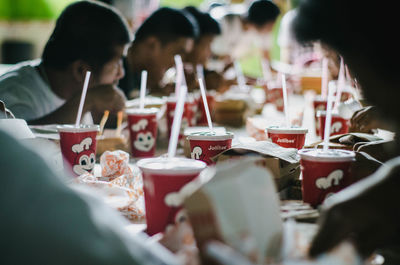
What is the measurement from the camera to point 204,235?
668 millimetres

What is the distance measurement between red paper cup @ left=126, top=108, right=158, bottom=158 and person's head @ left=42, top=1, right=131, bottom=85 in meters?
0.55

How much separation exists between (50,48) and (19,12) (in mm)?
8268

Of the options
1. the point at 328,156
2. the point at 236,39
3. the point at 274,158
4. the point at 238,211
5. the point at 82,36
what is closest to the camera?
the point at 238,211

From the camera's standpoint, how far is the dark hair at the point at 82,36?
218cm

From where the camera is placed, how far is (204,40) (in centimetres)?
452

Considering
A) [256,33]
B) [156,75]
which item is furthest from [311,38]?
[256,33]

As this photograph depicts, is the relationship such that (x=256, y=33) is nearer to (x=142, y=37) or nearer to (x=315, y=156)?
(x=142, y=37)

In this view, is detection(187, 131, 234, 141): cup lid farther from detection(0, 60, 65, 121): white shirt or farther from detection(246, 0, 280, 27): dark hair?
detection(246, 0, 280, 27): dark hair

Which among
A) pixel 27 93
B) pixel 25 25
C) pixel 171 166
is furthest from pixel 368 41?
pixel 25 25

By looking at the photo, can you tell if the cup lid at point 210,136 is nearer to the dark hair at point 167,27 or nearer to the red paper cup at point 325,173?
the red paper cup at point 325,173

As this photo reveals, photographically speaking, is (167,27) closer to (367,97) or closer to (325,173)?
(325,173)

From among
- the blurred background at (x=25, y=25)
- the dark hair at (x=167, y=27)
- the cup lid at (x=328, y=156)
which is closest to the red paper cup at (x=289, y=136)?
the cup lid at (x=328, y=156)

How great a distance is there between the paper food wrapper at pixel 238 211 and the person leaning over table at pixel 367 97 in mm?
76

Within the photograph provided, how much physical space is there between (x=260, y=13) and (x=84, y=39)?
3659 millimetres
